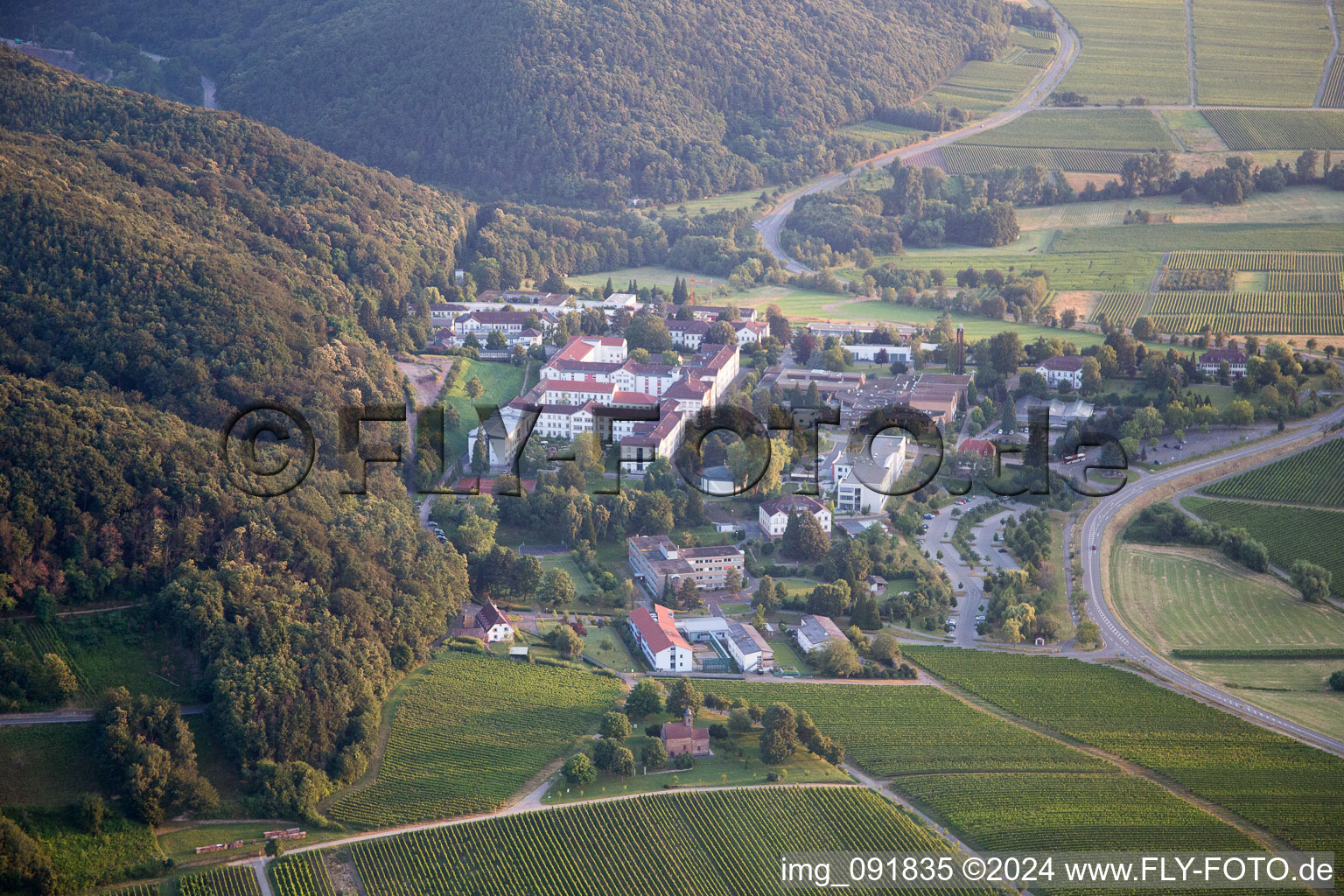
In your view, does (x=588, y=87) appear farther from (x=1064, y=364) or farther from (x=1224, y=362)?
(x=1224, y=362)

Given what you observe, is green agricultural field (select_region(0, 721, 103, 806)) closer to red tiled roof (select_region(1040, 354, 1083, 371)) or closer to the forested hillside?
the forested hillside

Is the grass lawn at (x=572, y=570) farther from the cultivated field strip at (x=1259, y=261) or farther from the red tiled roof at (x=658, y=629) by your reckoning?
the cultivated field strip at (x=1259, y=261)

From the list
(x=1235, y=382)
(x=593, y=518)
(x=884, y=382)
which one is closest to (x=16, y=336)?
(x=593, y=518)

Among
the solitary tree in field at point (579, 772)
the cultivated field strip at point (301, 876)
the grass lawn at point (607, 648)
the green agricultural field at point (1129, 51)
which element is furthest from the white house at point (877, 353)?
the green agricultural field at point (1129, 51)

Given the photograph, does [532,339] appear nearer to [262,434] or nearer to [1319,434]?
[262,434]

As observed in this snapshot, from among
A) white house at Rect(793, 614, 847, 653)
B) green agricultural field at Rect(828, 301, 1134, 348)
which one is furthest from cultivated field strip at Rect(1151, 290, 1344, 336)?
white house at Rect(793, 614, 847, 653)

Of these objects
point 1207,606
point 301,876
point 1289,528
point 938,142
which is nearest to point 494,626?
point 301,876
